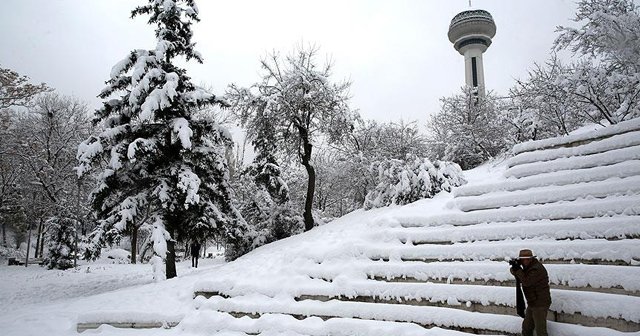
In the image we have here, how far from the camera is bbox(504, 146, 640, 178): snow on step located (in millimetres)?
7547

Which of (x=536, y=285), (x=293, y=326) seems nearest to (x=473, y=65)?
(x=536, y=285)

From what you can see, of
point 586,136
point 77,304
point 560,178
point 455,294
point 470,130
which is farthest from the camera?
point 470,130

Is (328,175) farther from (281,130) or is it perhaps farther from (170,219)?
(170,219)

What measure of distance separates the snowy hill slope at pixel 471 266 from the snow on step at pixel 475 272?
2 centimetres

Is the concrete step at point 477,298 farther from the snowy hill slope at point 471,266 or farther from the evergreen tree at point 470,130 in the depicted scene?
the evergreen tree at point 470,130

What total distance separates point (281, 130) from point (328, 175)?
18711mm

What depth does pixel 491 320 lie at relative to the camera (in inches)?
206

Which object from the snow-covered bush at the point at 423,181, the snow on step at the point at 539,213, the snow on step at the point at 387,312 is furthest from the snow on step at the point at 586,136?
the snow on step at the point at 387,312

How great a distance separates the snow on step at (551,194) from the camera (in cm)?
Answer: 662

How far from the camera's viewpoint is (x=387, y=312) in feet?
20.0

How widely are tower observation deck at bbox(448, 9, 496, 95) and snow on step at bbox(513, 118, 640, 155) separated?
152 feet

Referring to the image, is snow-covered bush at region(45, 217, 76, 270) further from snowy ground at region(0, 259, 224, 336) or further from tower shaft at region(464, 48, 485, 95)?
tower shaft at region(464, 48, 485, 95)

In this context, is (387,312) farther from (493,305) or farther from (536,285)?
(536,285)

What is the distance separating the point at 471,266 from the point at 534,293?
58.1 inches
